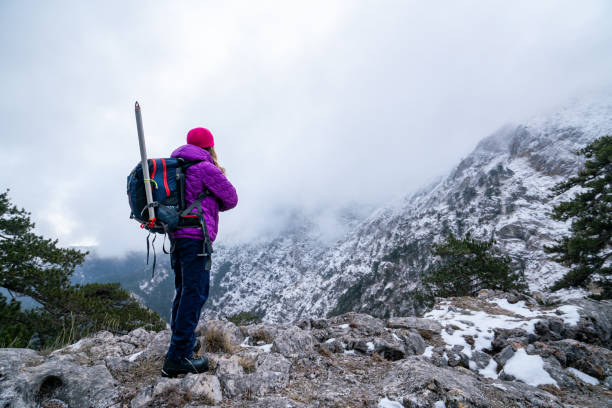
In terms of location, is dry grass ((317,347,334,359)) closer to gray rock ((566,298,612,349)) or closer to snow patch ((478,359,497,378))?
snow patch ((478,359,497,378))

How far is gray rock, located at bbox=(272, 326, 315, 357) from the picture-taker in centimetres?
542

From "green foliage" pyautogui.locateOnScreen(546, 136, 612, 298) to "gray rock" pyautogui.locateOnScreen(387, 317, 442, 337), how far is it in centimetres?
1625

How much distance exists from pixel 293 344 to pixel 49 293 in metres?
15.1

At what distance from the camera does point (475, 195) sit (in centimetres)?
14438

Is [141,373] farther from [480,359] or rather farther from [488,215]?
[488,215]

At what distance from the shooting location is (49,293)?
13375 mm

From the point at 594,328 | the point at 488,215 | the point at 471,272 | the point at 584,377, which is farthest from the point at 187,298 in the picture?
the point at 488,215

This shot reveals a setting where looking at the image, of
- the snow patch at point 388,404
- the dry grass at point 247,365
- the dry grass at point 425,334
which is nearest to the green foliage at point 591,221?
the dry grass at point 425,334

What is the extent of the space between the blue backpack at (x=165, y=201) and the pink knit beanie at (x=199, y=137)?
73cm

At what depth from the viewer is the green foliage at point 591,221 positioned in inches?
665

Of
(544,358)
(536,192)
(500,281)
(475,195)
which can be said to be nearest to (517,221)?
(536,192)

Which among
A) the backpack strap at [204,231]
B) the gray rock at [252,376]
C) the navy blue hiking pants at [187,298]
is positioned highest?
the backpack strap at [204,231]

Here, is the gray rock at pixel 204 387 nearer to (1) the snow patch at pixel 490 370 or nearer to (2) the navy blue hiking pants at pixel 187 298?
(2) the navy blue hiking pants at pixel 187 298

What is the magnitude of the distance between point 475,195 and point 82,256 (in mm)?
167885
